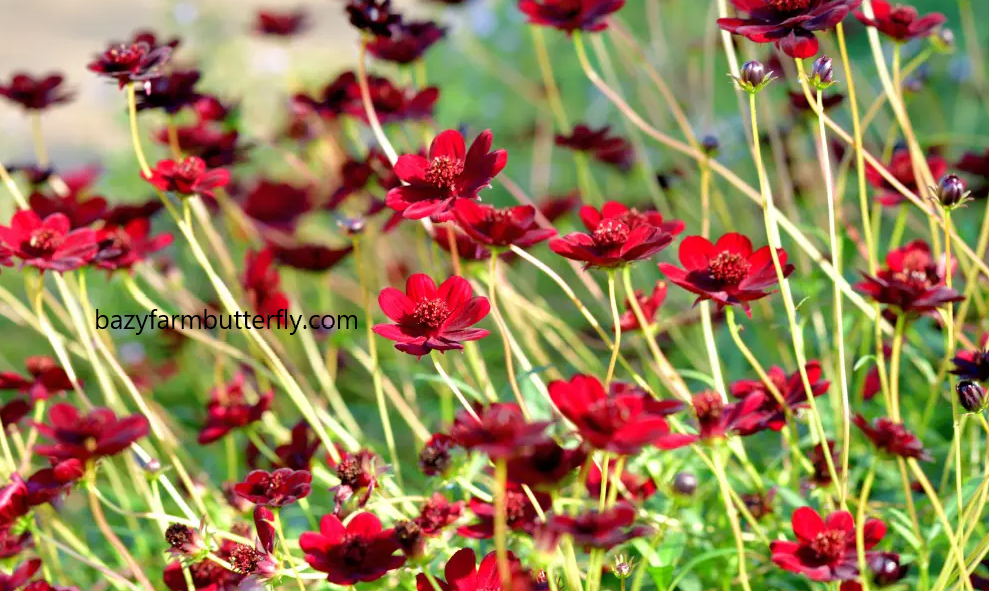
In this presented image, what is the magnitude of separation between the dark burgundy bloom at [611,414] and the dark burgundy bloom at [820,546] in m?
0.30

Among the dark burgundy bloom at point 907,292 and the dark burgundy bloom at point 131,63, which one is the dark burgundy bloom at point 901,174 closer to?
the dark burgundy bloom at point 907,292

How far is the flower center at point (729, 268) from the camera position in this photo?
3.29 ft

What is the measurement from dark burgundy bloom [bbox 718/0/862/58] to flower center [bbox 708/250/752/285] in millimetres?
228

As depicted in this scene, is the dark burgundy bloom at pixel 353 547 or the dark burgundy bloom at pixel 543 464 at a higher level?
the dark burgundy bloom at pixel 543 464

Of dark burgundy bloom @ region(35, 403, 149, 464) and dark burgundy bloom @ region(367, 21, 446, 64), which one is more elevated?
dark burgundy bloom @ region(367, 21, 446, 64)

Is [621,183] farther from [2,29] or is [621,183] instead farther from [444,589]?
[2,29]

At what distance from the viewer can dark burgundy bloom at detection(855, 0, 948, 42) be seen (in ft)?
3.89

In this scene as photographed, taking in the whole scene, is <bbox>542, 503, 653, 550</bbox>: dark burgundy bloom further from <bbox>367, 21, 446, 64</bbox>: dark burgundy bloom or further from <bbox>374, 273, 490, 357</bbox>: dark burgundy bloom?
<bbox>367, 21, 446, 64</bbox>: dark burgundy bloom

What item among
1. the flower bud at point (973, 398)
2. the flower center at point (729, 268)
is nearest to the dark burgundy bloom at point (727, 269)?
the flower center at point (729, 268)

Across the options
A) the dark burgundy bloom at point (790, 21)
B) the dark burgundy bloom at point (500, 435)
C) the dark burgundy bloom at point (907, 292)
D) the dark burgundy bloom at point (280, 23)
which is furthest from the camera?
the dark burgundy bloom at point (280, 23)

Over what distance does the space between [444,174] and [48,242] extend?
0.53 m

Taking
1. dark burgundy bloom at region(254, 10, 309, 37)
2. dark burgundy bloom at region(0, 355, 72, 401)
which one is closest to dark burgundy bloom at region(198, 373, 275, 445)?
dark burgundy bloom at region(0, 355, 72, 401)

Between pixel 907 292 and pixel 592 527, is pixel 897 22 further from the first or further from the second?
pixel 592 527

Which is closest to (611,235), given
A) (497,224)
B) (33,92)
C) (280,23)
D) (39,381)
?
(497,224)
